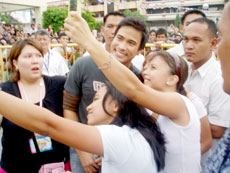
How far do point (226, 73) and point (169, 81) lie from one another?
506mm

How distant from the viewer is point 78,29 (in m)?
1.06

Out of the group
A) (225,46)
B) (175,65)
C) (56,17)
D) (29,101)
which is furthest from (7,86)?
(56,17)

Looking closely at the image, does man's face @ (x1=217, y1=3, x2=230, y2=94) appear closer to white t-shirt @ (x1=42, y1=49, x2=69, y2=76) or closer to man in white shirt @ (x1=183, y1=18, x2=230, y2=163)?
man in white shirt @ (x1=183, y1=18, x2=230, y2=163)

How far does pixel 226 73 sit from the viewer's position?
989 mm

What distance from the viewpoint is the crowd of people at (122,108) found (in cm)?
105

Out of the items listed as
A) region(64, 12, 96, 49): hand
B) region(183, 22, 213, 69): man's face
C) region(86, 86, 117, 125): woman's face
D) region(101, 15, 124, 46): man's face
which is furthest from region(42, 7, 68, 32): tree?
region(64, 12, 96, 49): hand

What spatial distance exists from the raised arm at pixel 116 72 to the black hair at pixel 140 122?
0.15 meters

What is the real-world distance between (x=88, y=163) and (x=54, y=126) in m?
0.85

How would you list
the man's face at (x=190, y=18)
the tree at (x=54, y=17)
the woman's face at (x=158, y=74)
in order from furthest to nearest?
the tree at (x=54, y=17), the man's face at (x=190, y=18), the woman's face at (x=158, y=74)

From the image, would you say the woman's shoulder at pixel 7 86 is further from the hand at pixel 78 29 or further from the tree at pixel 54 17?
the tree at pixel 54 17

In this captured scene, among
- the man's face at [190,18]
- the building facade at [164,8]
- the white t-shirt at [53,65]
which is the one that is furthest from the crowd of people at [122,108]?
the building facade at [164,8]

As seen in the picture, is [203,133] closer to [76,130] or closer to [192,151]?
[192,151]

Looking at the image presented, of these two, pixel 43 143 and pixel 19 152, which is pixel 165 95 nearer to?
pixel 43 143

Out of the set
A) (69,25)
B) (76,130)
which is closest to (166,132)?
(76,130)
